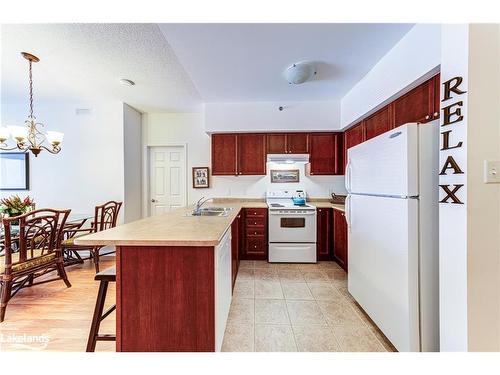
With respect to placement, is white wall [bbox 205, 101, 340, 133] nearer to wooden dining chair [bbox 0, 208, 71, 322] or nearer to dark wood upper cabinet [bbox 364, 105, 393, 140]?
dark wood upper cabinet [bbox 364, 105, 393, 140]

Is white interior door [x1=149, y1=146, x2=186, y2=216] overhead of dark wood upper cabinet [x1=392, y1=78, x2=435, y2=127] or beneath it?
beneath

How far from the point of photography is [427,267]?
4.60 feet

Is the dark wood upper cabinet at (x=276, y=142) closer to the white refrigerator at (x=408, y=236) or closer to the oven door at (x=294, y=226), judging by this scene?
the oven door at (x=294, y=226)

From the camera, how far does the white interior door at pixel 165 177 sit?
4270 mm

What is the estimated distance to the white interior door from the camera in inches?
168

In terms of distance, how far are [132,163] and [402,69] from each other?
4113 mm

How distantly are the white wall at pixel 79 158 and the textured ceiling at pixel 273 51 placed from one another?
6.37ft

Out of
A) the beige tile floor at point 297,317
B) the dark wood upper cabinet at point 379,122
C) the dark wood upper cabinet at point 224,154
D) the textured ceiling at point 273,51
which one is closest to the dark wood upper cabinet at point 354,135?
the dark wood upper cabinet at point 379,122

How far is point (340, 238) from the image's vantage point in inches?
122

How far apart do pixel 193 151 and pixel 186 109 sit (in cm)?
78

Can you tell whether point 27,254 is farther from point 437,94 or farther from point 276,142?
point 437,94

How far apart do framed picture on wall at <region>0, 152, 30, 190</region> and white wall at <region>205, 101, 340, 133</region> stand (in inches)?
127

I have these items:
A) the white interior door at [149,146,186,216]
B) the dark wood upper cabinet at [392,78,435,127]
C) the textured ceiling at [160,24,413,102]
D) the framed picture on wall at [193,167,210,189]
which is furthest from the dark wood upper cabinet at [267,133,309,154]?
the white interior door at [149,146,186,216]
